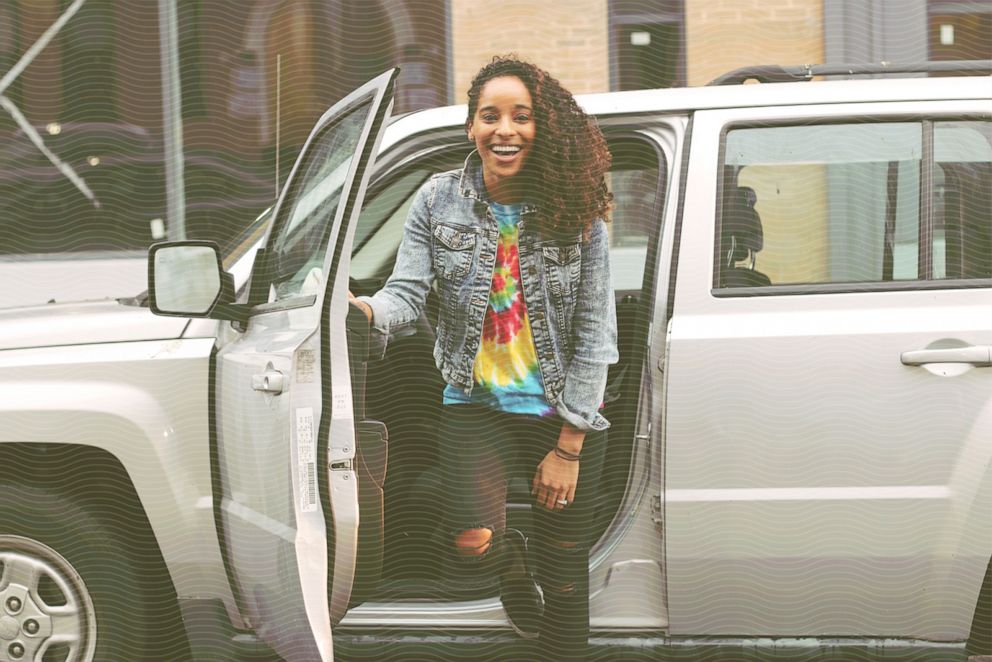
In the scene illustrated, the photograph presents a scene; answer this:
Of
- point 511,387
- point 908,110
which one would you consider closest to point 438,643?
point 511,387

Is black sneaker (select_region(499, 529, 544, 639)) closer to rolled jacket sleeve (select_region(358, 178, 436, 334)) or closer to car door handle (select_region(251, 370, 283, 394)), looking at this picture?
rolled jacket sleeve (select_region(358, 178, 436, 334))

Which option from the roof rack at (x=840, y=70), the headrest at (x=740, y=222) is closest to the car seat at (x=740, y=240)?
the headrest at (x=740, y=222)

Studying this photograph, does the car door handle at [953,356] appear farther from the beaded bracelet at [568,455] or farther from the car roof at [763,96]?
the beaded bracelet at [568,455]

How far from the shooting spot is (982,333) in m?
2.72

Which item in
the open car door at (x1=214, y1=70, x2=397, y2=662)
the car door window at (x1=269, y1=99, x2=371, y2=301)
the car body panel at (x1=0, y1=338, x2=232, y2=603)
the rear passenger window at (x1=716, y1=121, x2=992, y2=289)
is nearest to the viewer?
the open car door at (x1=214, y1=70, x2=397, y2=662)

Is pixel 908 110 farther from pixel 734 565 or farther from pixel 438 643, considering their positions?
pixel 438 643

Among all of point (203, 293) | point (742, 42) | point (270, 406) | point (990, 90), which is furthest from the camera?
point (742, 42)

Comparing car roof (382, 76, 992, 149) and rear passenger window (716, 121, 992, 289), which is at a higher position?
car roof (382, 76, 992, 149)

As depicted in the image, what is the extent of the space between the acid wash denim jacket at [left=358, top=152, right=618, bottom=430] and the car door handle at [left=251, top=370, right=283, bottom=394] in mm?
355

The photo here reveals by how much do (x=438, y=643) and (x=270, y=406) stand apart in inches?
30.2

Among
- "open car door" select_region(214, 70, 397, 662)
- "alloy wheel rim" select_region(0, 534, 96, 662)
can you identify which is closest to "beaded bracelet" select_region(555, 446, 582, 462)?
"open car door" select_region(214, 70, 397, 662)

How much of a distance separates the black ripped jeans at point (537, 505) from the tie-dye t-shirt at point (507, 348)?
1.6 inches

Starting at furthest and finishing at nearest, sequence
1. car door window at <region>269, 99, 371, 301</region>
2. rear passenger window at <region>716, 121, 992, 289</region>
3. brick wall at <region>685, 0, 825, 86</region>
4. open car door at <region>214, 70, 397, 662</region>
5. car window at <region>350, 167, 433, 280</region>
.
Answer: brick wall at <region>685, 0, 825, 86</region>
car window at <region>350, 167, 433, 280</region>
rear passenger window at <region>716, 121, 992, 289</region>
car door window at <region>269, 99, 371, 301</region>
open car door at <region>214, 70, 397, 662</region>

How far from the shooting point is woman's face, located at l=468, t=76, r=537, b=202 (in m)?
2.76
